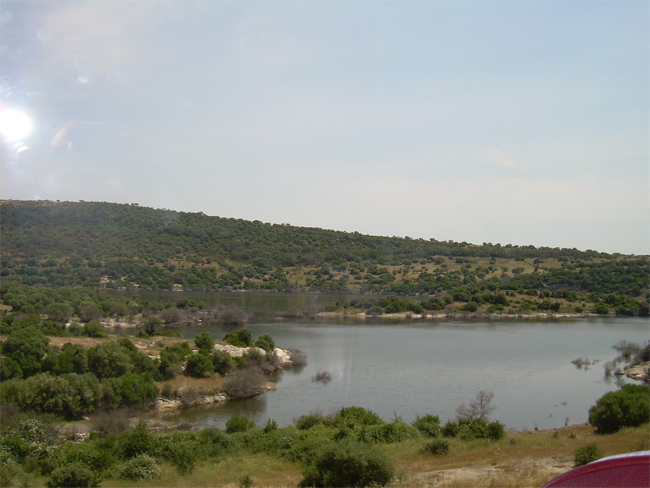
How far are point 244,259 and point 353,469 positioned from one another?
96.7 metres

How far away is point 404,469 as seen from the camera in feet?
39.3

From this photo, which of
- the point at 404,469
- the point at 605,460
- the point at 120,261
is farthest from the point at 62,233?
the point at 605,460

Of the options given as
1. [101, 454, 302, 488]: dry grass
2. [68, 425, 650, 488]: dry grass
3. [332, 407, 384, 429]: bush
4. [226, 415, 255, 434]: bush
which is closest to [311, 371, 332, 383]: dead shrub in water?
[332, 407, 384, 429]: bush

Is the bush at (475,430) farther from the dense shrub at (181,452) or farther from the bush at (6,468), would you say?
the bush at (6,468)

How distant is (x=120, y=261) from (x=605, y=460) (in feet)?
307

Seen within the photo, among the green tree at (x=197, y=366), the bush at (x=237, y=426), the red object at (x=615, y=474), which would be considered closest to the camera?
the red object at (x=615, y=474)

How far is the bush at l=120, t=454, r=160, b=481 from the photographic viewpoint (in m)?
12.1

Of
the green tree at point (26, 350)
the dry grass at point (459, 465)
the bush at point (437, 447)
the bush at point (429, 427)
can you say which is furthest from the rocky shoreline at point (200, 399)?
the bush at point (437, 447)

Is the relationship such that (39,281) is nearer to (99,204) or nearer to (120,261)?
(120,261)

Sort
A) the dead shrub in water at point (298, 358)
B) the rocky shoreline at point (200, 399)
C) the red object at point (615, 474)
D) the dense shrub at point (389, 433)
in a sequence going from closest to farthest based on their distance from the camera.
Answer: the red object at point (615, 474)
the dense shrub at point (389, 433)
the rocky shoreline at point (200, 399)
the dead shrub in water at point (298, 358)

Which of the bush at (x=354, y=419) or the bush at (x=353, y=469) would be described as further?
the bush at (x=354, y=419)

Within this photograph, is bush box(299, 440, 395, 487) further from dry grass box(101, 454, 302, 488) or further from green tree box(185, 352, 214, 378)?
green tree box(185, 352, 214, 378)

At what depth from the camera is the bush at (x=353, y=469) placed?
9.77 metres

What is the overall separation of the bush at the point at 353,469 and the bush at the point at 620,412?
10.4 meters
